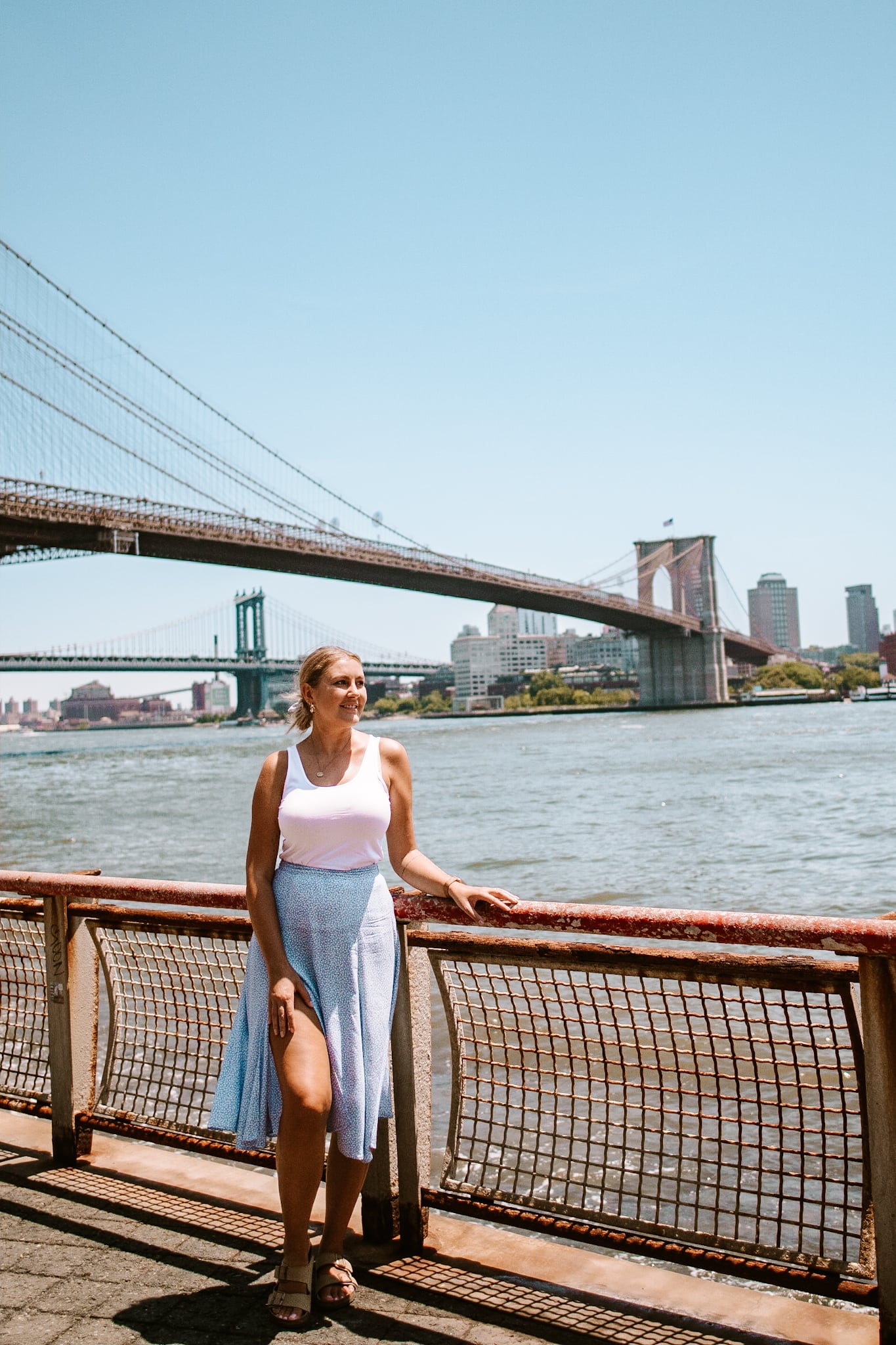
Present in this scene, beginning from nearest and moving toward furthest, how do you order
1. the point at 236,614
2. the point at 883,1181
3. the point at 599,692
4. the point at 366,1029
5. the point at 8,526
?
the point at 883,1181
the point at 366,1029
the point at 8,526
the point at 236,614
the point at 599,692

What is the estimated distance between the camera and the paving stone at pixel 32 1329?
208cm

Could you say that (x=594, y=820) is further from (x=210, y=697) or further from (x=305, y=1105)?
(x=210, y=697)

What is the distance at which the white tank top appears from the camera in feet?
7.64

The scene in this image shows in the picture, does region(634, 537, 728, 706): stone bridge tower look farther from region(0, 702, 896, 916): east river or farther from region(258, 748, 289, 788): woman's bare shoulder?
region(258, 748, 289, 788): woman's bare shoulder

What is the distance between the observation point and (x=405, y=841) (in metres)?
2.50

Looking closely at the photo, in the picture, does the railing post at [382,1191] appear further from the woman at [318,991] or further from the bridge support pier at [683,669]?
the bridge support pier at [683,669]

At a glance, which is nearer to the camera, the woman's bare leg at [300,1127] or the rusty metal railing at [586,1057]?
the rusty metal railing at [586,1057]

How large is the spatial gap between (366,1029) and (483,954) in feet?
0.91

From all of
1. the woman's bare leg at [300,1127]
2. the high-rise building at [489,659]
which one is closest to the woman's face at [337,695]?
the woman's bare leg at [300,1127]

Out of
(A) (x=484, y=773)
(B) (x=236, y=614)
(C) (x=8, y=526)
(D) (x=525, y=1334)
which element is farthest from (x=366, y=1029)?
(B) (x=236, y=614)

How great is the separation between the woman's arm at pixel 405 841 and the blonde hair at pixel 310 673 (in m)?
0.18

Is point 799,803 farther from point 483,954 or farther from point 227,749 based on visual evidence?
point 227,749

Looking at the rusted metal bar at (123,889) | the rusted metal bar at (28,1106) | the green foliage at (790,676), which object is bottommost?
the rusted metal bar at (28,1106)

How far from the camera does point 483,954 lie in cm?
241
